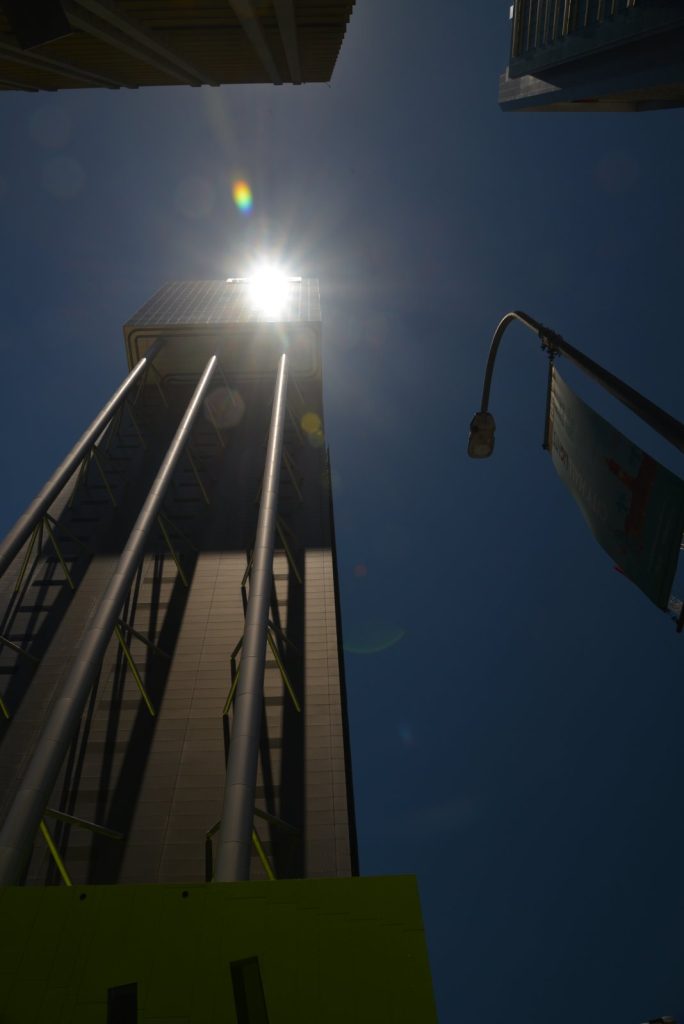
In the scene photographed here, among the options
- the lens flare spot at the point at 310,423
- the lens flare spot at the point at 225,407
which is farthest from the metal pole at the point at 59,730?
the lens flare spot at the point at 310,423

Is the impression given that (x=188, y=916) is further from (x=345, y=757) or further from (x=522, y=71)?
(x=522, y=71)

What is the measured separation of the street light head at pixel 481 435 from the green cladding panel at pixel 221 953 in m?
7.50

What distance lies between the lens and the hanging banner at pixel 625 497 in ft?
16.1

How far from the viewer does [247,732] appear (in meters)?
15.1

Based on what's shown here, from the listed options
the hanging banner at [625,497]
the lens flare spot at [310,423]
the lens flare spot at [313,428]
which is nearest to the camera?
the hanging banner at [625,497]

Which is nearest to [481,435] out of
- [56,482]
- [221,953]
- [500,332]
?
[500,332]

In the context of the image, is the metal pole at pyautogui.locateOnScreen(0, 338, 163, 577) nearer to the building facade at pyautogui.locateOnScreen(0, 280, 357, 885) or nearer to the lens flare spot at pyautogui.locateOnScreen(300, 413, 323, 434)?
the building facade at pyautogui.locateOnScreen(0, 280, 357, 885)

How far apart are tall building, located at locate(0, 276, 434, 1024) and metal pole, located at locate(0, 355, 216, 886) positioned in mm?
62

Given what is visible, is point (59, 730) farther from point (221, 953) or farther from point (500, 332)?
point (500, 332)

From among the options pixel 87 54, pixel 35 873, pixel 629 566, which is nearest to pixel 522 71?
pixel 87 54

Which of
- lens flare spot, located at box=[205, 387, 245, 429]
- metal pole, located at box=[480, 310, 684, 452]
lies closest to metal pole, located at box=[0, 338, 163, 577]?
lens flare spot, located at box=[205, 387, 245, 429]

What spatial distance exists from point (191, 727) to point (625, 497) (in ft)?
62.8

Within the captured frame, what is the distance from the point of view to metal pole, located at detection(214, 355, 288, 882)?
1196cm

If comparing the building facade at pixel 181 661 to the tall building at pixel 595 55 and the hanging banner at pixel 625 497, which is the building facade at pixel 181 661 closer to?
the hanging banner at pixel 625 497
